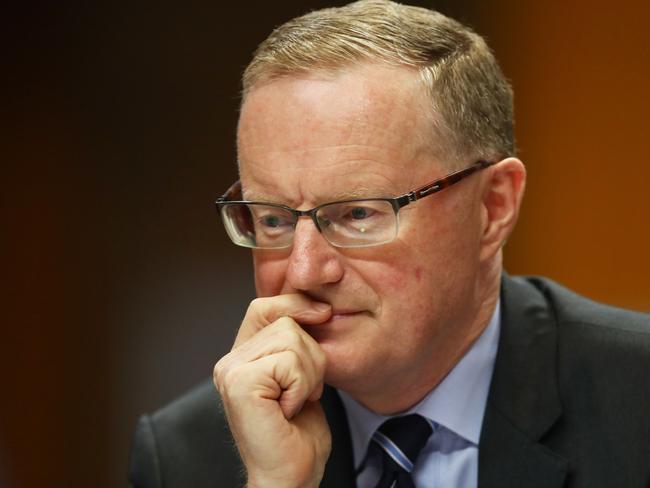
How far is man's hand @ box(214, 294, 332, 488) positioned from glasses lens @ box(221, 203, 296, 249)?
0.43 ft

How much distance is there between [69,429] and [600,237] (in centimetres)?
207

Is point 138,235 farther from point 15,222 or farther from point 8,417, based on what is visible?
point 8,417

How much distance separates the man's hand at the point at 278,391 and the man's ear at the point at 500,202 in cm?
45

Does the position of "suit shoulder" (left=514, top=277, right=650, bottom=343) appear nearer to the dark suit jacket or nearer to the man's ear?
the dark suit jacket

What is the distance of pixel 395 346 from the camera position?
2008 millimetres

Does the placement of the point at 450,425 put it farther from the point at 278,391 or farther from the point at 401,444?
the point at 278,391

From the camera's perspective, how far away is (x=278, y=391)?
195 centimetres

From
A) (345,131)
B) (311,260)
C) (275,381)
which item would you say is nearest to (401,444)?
(275,381)

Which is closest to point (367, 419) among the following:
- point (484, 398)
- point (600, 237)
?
point (484, 398)

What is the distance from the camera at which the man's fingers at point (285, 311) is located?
198 cm

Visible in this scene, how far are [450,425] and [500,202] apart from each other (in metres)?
0.51

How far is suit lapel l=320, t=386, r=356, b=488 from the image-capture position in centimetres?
221

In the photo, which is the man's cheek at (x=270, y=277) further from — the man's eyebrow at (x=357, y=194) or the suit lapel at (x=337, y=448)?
the suit lapel at (x=337, y=448)

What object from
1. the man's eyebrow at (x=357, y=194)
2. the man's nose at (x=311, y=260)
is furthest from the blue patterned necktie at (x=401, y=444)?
the man's eyebrow at (x=357, y=194)
